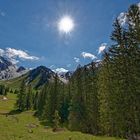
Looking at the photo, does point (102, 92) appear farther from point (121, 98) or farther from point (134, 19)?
point (134, 19)

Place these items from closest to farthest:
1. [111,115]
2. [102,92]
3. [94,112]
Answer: [111,115]
[102,92]
[94,112]

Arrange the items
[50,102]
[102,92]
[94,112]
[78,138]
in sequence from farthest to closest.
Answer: [50,102] → [94,112] → [102,92] → [78,138]

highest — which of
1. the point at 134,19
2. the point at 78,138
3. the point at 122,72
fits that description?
the point at 134,19

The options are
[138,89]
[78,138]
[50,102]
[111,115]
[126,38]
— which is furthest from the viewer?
[50,102]

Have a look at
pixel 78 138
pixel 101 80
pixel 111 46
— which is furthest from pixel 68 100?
pixel 78 138

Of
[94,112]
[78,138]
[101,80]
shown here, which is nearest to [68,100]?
[94,112]

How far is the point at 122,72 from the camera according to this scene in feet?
130

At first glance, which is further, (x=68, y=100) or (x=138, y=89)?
(x=68, y=100)

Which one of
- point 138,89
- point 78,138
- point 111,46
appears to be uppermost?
point 111,46

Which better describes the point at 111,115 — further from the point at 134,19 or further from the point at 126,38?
the point at 134,19

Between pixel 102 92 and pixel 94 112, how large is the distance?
30.3 ft

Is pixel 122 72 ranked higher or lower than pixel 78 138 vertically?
higher

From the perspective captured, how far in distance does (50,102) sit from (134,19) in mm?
53570

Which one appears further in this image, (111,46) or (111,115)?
(111,115)
